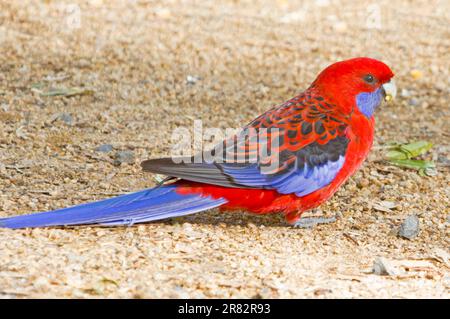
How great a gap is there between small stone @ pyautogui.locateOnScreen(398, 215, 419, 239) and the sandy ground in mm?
48

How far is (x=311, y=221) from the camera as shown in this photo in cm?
461

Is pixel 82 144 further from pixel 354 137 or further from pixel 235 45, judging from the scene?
pixel 235 45

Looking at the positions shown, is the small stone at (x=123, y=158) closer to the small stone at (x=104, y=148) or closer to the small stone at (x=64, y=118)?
the small stone at (x=104, y=148)

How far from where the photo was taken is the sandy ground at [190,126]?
144 inches

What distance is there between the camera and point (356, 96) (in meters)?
4.75

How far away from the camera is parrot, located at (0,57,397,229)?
409 cm

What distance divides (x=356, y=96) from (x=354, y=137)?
0.35 meters

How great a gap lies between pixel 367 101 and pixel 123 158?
1.69 m

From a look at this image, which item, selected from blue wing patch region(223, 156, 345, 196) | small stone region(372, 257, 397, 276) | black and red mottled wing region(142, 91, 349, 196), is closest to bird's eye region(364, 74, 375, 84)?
black and red mottled wing region(142, 91, 349, 196)

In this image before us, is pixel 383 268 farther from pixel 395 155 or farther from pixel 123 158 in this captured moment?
pixel 123 158

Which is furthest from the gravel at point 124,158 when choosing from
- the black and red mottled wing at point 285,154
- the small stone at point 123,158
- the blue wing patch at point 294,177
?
the blue wing patch at point 294,177

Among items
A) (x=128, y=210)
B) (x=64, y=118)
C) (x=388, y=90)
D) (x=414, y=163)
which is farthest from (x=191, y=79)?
(x=128, y=210)

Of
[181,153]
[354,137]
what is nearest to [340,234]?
[354,137]
